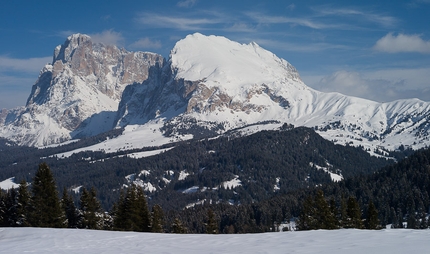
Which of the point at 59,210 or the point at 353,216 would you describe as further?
the point at 353,216

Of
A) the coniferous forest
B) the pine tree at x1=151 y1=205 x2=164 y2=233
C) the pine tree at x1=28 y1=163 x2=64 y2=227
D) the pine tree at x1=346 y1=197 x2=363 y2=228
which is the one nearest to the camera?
the pine tree at x1=28 y1=163 x2=64 y2=227

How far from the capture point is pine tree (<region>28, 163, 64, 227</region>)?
161ft

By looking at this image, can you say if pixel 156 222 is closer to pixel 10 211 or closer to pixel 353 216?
pixel 10 211

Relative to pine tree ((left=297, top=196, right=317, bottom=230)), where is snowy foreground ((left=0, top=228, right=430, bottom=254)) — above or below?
above

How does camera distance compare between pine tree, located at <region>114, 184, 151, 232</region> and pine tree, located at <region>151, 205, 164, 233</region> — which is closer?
pine tree, located at <region>114, 184, 151, 232</region>

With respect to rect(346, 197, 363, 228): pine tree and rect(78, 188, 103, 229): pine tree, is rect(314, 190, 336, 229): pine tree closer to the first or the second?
rect(346, 197, 363, 228): pine tree

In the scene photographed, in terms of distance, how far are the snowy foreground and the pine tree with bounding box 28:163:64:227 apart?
1661 cm

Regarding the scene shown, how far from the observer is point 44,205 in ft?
163

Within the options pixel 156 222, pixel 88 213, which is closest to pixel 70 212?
pixel 88 213

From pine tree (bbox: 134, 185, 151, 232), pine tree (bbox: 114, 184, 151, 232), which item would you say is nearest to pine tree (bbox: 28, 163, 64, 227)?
pine tree (bbox: 114, 184, 151, 232)

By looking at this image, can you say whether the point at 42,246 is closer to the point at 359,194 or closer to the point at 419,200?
the point at 419,200

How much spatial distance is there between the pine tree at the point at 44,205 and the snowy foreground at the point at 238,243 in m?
16.6

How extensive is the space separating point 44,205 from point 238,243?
31.4 m

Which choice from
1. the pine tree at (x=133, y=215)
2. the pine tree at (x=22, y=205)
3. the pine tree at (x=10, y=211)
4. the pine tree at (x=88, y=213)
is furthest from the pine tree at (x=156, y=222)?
the pine tree at (x=10, y=211)
